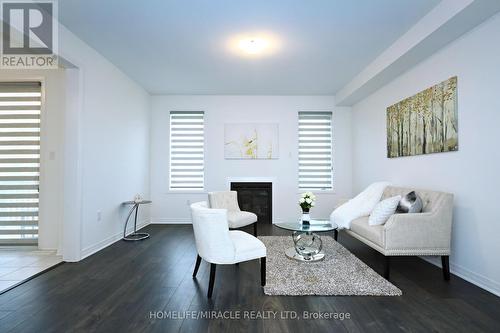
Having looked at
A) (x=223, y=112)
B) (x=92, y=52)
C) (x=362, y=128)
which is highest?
(x=92, y=52)

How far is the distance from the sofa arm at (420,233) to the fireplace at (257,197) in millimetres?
3277

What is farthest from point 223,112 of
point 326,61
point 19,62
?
point 19,62

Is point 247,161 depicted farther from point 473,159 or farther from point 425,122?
point 473,159

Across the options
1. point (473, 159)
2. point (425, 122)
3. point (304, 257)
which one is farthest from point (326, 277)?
point (425, 122)

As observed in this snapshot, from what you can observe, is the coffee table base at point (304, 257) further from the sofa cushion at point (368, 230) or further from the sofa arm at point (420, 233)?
the sofa arm at point (420, 233)

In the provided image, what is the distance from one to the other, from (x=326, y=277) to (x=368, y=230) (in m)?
0.86

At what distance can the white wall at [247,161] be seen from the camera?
5.88m

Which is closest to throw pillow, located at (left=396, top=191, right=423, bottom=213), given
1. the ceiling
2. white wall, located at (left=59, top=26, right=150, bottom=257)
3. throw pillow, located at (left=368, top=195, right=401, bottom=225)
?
→ throw pillow, located at (left=368, top=195, right=401, bottom=225)

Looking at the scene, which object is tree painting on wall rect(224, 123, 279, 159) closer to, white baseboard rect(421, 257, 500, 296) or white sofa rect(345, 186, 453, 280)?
white sofa rect(345, 186, 453, 280)

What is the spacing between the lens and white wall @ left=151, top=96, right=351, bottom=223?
5883 millimetres

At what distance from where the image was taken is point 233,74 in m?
4.69

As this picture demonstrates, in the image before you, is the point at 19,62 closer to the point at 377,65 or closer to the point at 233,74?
the point at 233,74

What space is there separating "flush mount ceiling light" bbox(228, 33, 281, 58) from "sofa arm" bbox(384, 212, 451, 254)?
270cm

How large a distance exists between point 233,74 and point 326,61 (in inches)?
63.6
